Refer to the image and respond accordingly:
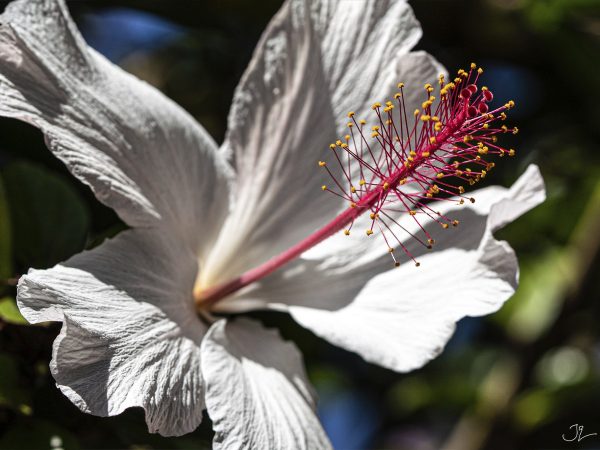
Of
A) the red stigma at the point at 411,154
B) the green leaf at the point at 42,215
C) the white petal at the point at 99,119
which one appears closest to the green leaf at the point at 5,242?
the green leaf at the point at 42,215

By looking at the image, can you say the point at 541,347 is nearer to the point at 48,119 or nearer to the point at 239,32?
the point at 239,32

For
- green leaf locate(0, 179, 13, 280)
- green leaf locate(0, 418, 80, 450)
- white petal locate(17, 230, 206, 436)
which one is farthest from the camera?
green leaf locate(0, 179, 13, 280)

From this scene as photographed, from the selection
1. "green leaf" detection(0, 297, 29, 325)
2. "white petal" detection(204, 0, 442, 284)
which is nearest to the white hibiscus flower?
"white petal" detection(204, 0, 442, 284)

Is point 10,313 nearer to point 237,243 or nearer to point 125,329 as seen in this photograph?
point 125,329

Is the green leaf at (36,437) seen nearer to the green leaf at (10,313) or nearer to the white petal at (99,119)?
the green leaf at (10,313)

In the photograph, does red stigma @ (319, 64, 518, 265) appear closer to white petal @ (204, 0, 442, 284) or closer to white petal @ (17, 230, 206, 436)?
white petal @ (204, 0, 442, 284)

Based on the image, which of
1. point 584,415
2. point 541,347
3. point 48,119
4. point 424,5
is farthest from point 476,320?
point 48,119

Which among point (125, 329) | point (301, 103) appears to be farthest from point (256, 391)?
point (301, 103)
